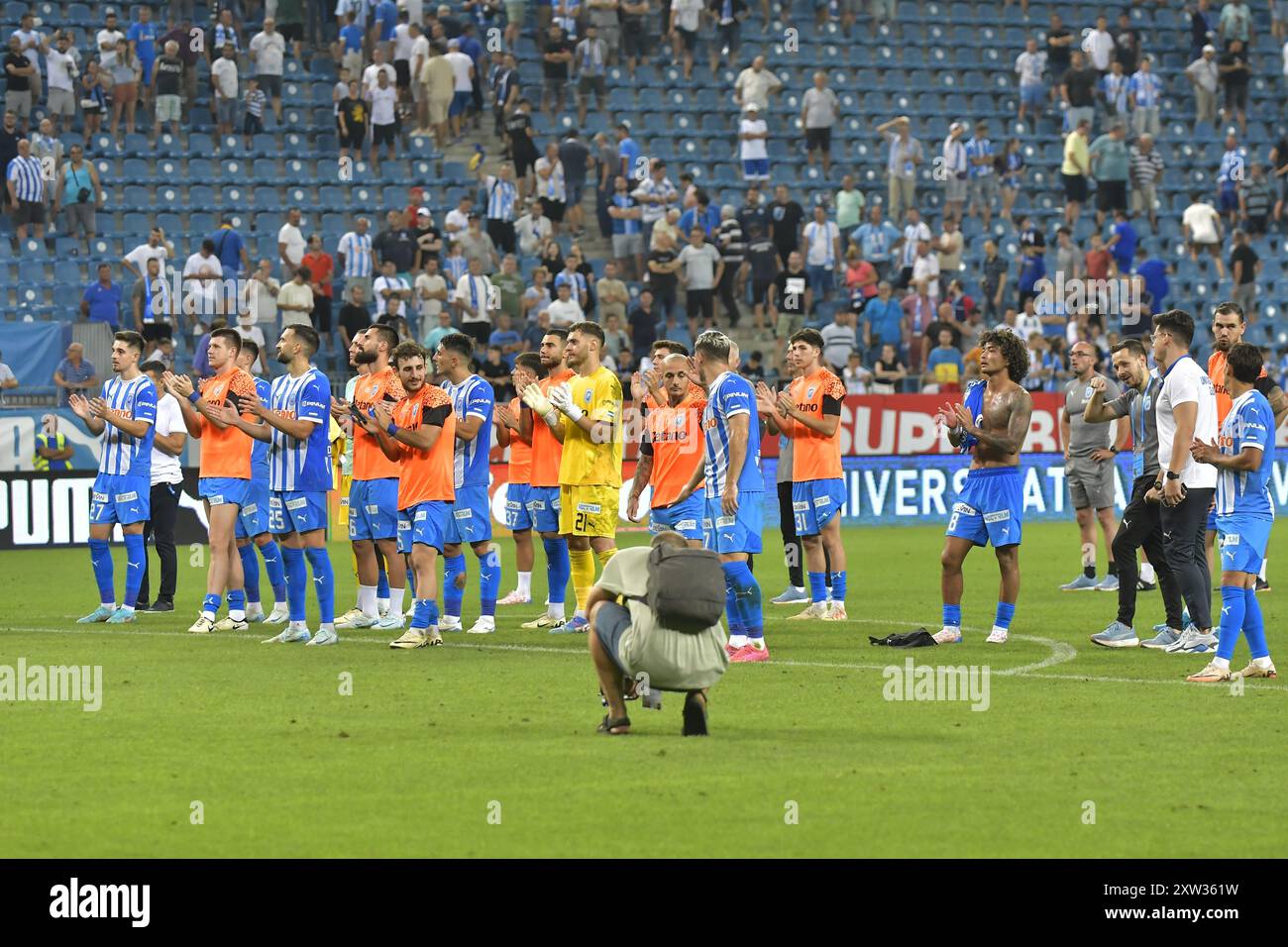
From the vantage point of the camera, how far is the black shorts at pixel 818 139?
37728mm

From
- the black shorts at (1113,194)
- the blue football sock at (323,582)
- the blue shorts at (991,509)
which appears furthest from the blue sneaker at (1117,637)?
the black shorts at (1113,194)

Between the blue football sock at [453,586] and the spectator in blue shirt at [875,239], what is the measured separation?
19947 millimetres

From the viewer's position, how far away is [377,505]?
1644cm

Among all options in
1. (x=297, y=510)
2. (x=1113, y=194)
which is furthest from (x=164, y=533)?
(x=1113, y=194)

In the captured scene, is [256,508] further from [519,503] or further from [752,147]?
[752,147]

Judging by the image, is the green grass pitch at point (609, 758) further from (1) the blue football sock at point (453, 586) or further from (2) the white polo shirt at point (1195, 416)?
(2) the white polo shirt at point (1195, 416)

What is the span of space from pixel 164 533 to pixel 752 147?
20238 millimetres

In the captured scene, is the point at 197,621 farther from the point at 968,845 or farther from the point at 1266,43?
the point at 1266,43

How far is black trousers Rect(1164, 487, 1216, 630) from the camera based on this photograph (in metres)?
14.4

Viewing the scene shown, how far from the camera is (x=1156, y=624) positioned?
55.2 feet

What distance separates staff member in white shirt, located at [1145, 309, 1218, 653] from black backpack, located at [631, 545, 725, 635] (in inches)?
187

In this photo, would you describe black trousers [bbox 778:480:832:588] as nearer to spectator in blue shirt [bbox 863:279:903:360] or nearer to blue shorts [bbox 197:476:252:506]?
blue shorts [bbox 197:476:252:506]

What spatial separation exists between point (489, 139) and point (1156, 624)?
73.5ft

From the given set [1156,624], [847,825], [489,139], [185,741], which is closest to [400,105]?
[489,139]
